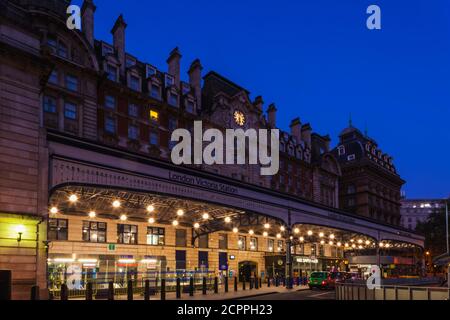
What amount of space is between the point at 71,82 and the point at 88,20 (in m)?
6.80

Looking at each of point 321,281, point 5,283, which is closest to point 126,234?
point 321,281

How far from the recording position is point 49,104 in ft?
122

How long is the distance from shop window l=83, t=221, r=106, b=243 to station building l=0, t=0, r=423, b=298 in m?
0.11

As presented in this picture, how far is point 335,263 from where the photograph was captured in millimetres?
72938

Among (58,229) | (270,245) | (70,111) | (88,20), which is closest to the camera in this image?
(58,229)

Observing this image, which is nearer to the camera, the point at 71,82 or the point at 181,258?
the point at 71,82

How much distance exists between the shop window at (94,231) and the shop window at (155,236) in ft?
17.0

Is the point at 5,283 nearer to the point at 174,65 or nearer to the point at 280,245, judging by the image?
the point at 174,65

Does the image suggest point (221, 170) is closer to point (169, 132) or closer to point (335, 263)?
point (169, 132)

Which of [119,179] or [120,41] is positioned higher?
[120,41]

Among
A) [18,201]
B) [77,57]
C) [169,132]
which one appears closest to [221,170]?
[169,132]

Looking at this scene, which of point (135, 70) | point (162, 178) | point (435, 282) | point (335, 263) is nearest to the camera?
point (162, 178)

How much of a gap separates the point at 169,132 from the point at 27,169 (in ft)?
84.7
